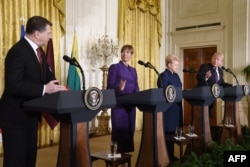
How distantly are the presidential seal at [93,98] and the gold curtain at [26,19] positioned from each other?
3.02 meters

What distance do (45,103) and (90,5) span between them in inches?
186

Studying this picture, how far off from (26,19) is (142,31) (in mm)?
3195

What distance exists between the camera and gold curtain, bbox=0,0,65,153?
4.71 m

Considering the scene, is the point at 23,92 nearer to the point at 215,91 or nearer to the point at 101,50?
the point at 215,91

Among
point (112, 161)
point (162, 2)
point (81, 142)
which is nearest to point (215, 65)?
point (112, 161)

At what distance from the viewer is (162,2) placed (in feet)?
27.7

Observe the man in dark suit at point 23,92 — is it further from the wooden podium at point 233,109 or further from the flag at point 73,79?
the flag at point 73,79

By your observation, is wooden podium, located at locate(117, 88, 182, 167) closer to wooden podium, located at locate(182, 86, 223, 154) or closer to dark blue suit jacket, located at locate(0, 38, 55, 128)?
wooden podium, located at locate(182, 86, 223, 154)

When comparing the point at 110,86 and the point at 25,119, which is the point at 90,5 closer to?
the point at 110,86

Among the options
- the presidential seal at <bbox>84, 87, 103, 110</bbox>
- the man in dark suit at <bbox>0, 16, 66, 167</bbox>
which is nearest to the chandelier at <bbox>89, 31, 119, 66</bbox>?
the man in dark suit at <bbox>0, 16, 66, 167</bbox>

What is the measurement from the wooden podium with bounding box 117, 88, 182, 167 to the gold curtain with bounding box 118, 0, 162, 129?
420 cm

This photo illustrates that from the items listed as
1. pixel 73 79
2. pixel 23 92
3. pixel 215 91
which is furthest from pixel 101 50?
pixel 23 92

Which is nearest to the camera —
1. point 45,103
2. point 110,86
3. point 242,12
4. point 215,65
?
point 45,103

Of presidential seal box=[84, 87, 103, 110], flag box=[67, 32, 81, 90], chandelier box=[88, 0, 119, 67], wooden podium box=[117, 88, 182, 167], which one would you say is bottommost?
wooden podium box=[117, 88, 182, 167]
